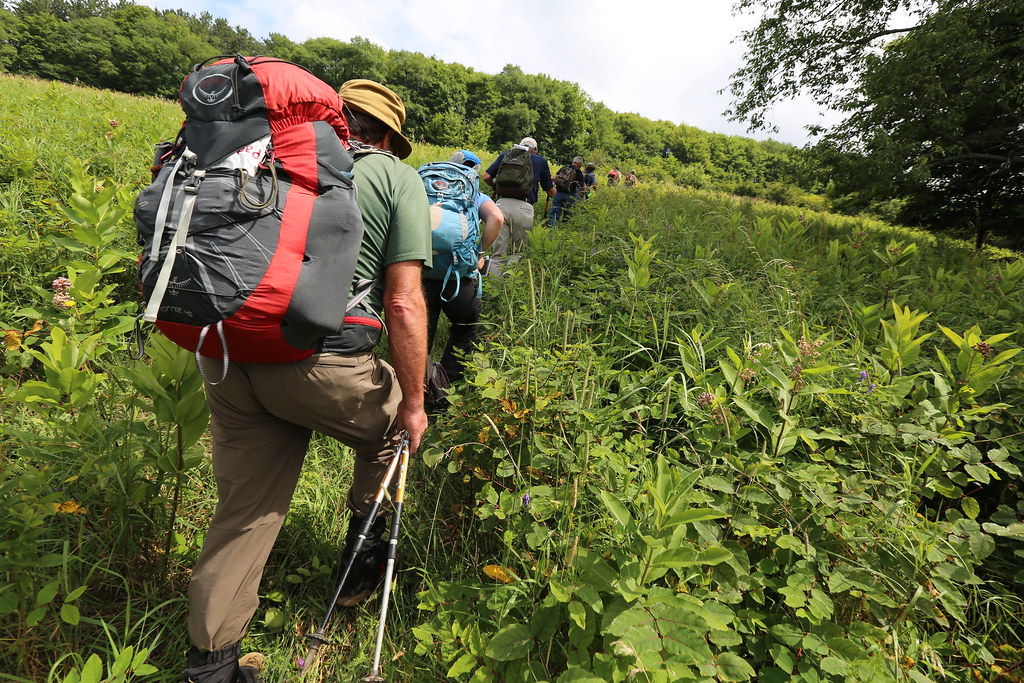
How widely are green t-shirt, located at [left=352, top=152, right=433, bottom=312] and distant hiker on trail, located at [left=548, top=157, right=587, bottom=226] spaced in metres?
5.67

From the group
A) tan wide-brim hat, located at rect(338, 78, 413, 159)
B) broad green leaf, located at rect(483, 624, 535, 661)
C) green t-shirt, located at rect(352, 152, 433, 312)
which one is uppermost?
tan wide-brim hat, located at rect(338, 78, 413, 159)

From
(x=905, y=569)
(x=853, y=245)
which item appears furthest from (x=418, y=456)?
(x=853, y=245)

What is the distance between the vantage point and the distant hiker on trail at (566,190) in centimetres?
758

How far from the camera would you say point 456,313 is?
338 cm

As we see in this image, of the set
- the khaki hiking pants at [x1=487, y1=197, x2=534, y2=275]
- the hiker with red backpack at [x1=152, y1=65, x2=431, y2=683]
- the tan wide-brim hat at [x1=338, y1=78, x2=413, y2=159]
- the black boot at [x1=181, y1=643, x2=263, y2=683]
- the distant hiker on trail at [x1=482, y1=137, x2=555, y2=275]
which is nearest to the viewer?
the hiker with red backpack at [x1=152, y1=65, x2=431, y2=683]

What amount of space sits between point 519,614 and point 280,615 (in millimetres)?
1142

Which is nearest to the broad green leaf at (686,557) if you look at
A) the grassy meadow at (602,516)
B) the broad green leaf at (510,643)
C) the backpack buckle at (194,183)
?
the grassy meadow at (602,516)

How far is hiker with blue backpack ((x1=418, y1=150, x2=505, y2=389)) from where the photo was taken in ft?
9.81

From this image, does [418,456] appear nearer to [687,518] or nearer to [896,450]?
[687,518]

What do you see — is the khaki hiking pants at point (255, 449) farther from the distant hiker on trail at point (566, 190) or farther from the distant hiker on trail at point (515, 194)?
the distant hiker on trail at point (566, 190)

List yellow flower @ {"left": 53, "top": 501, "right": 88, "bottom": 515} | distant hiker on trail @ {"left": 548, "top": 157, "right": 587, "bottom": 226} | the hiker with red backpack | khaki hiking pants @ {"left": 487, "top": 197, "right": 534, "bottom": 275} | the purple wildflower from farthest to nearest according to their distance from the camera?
distant hiker on trail @ {"left": 548, "top": 157, "right": 587, "bottom": 226} < khaki hiking pants @ {"left": 487, "top": 197, "right": 534, "bottom": 275} < the purple wildflower < yellow flower @ {"left": 53, "top": 501, "right": 88, "bottom": 515} < the hiker with red backpack

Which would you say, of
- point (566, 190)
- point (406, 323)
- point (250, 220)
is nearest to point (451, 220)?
point (406, 323)

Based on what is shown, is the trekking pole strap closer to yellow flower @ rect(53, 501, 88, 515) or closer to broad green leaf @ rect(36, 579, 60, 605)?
broad green leaf @ rect(36, 579, 60, 605)

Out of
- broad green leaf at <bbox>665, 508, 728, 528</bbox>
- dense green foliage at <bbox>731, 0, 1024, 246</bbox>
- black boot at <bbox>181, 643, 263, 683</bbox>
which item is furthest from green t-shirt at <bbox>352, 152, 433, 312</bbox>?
dense green foliage at <bbox>731, 0, 1024, 246</bbox>
